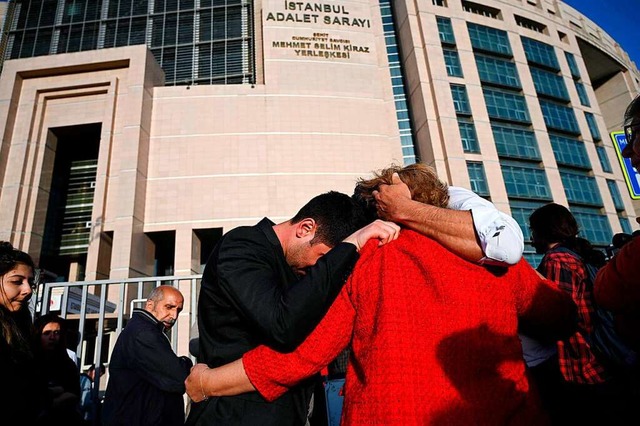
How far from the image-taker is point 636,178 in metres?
3.85

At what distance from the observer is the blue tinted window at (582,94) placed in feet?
93.1

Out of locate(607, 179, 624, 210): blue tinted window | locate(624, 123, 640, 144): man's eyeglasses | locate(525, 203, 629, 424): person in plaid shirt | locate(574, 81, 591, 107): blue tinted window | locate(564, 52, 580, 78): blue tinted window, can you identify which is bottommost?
locate(525, 203, 629, 424): person in plaid shirt

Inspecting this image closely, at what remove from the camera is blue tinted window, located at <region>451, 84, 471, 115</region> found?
24078 mm

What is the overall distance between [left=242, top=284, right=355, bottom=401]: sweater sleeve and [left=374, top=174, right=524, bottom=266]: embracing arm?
361 mm

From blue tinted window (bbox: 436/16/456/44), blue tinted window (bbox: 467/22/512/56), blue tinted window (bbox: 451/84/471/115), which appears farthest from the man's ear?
blue tinted window (bbox: 467/22/512/56)

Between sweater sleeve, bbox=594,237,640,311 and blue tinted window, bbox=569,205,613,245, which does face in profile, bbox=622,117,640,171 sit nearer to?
sweater sleeve, bbox=594,237,640,311

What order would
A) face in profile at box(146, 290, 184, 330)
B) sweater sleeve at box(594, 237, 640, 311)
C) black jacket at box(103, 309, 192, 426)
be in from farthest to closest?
face in profile at box(146, 290, 184, 330) < black jacket at box(103, 309, 192, 426) < sweater sleeve at box(594, 237, 640, 311)

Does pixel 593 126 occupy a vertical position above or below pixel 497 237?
above

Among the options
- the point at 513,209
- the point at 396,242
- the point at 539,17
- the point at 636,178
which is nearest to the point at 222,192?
the point at 513,209

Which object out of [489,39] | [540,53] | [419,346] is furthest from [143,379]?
[540,53]

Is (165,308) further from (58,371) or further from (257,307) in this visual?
(257,307)

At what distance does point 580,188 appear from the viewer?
992 inches

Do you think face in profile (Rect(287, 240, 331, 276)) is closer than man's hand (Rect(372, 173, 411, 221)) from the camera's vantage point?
No

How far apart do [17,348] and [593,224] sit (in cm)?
2974
